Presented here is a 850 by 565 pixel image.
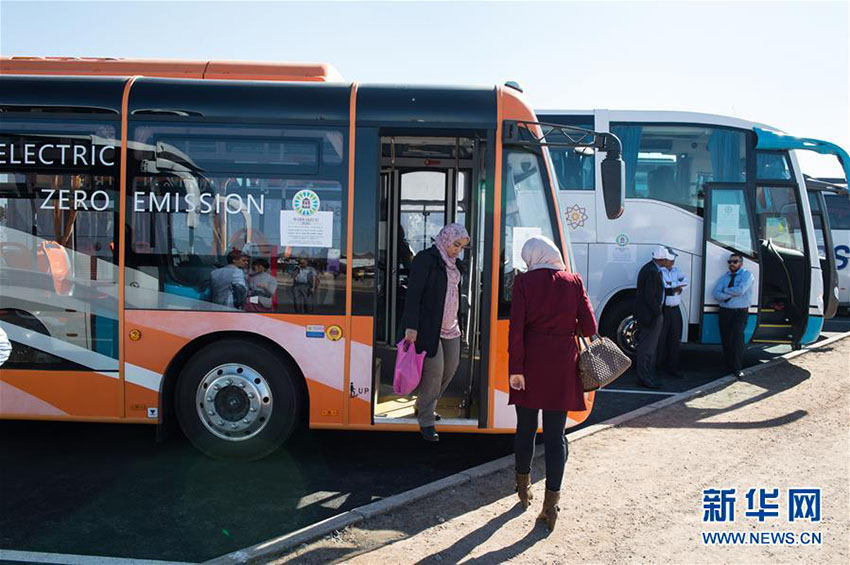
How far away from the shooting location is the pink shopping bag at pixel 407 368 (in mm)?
5562

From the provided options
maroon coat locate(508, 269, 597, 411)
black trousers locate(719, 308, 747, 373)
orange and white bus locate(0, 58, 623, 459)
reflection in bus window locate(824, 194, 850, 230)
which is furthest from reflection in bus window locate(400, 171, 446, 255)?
reflection in bus window locate(824, 194, 850, 230)

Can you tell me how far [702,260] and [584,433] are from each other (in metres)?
4.76

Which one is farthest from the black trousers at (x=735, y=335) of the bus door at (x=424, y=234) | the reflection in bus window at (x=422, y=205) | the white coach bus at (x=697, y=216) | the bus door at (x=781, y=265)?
the reflection in bus window at (x=422, y=205)

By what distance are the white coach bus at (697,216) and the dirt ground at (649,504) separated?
2.84 meters

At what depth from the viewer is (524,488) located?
16.6ft

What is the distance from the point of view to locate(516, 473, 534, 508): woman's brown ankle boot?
502cm

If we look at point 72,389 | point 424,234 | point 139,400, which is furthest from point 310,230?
point 424,234

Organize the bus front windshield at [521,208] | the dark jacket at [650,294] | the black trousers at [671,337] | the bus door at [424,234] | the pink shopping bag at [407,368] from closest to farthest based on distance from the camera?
1. the pink shopping bag at [407,368]
2. the bus front windshield at [521,208]
3. the bus door at [424,234]
4. the dark jacket at [650,294]
5. the black trousers at [671,337]

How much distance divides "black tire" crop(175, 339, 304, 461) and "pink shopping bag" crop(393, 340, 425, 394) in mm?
905

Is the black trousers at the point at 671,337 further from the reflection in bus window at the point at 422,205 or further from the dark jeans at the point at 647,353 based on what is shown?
the reflection in bus window at the point at 422,205

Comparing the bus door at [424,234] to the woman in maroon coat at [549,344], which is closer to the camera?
the woman in maroon coat at [549,344]

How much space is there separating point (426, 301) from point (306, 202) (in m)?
1.27

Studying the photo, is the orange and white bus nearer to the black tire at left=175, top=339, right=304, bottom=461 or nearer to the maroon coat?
the black tire at left=175, top=339, right=304, bottom=461

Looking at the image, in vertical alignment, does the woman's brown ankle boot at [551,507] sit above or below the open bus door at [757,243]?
below
